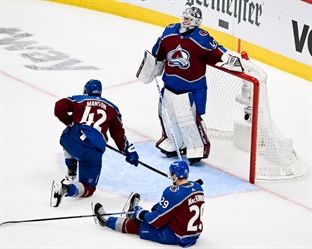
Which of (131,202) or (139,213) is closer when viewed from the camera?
(139,213)

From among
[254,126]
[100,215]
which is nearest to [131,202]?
[100,215]

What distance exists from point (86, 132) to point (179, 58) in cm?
101

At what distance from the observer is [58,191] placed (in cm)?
668

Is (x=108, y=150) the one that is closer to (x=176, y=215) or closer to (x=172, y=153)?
(x=172, y=153)

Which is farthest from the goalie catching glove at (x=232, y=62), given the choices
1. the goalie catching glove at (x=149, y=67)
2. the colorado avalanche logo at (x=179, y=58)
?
the goalie catching glove at (x=149, y=67)

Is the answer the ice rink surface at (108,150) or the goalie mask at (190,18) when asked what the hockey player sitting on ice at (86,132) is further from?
the goalie mask at (190,18)

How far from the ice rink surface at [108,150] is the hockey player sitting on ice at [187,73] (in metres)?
0.17

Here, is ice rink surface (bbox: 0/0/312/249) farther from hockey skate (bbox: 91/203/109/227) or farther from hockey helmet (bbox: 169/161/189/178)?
hockey helmet (bbox: 169/161/189/178)

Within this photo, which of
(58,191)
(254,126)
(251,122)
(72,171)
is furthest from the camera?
(251,122)

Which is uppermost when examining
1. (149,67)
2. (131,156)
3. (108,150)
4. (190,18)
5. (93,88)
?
(190,18)

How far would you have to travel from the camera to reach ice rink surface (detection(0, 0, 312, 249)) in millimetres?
6496

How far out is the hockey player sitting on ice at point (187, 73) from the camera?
24.3 ft

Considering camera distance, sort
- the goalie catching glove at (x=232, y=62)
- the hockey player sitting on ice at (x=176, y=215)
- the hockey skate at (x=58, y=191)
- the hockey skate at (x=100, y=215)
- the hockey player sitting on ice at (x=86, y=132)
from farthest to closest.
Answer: the goalie catching glove at (x=232, y=62)
the hockey player sitting on ice at (x=86, y=132)
the hockey skate at (x=58, y=191)
the hockey skate at (x=100, y=215)
the hockey player sitting on ice at (x=176, y=215)

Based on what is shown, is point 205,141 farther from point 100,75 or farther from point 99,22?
point 99,22
